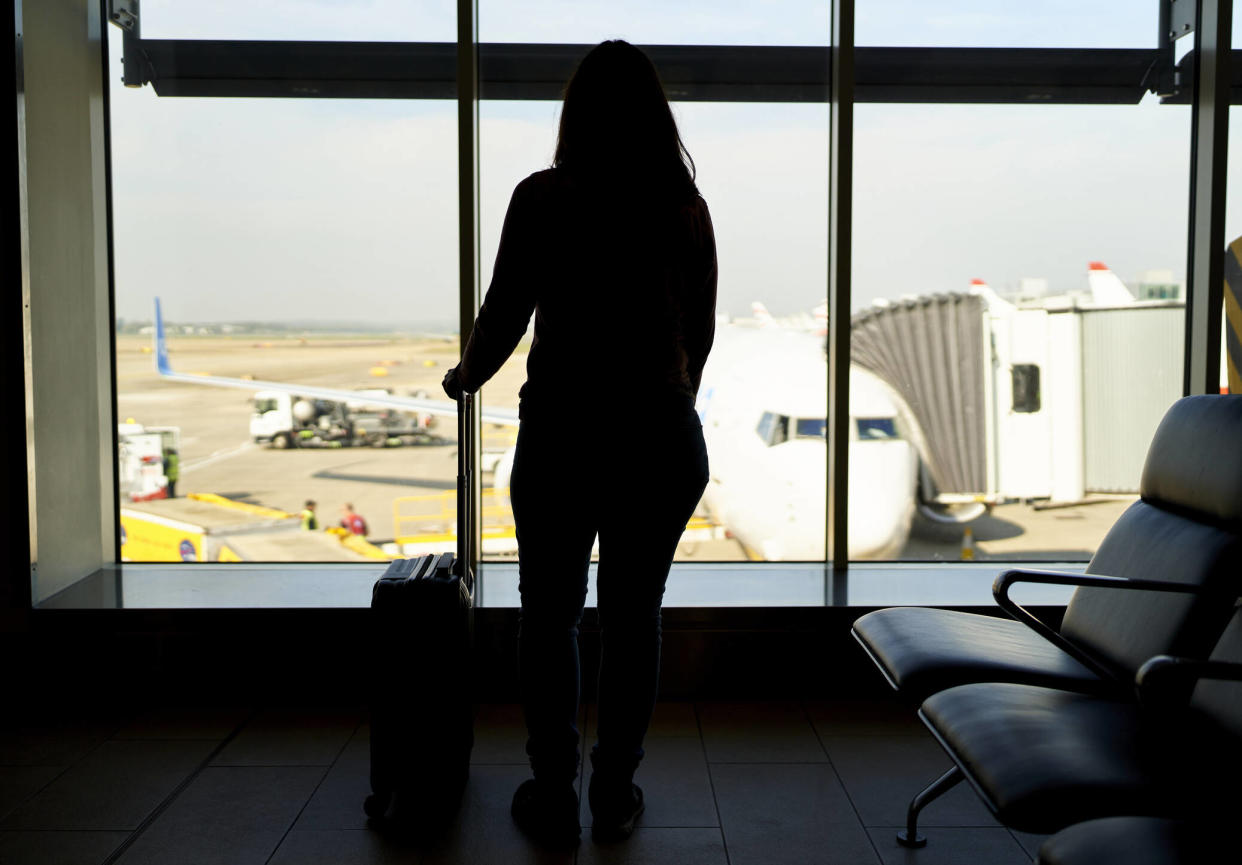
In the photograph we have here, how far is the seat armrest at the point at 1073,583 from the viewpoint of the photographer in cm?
173

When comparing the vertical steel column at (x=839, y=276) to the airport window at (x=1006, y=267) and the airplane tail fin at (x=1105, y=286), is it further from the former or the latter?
the airplane tail fin at (x=1105, y=286)

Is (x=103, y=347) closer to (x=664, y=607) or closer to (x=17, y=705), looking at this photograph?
(x=17, y=705)

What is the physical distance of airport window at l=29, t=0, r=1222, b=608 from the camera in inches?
124

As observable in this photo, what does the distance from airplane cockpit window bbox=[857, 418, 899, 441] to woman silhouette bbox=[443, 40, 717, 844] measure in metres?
1.61

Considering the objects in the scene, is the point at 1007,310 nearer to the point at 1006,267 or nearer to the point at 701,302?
the point at 1006,267

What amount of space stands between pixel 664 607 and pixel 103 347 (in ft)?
6.33

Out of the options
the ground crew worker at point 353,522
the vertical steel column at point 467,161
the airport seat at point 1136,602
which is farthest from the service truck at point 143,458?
the airport seat at point 1136,602

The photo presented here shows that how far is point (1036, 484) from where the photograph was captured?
3600 millimetres

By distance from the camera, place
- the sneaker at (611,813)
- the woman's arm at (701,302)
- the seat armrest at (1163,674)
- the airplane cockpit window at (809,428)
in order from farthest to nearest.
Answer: the airplane cockpit window at (809,428)
the sneaker at (611,813)
the woman's arm at (701,302)
the seat armrest at (1163,674)

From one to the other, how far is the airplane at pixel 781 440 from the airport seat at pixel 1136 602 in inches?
47.6

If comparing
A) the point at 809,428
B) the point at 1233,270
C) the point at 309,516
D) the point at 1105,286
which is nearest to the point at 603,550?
the point at 809,428

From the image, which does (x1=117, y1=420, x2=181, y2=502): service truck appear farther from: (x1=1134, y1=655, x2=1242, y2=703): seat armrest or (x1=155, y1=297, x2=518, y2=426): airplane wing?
(x1=1134, y1=655, x2=1242, y2=703): seat armrest

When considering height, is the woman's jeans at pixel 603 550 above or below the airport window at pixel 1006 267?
below

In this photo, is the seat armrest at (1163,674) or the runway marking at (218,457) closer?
the seat armrest at (1163,674)
